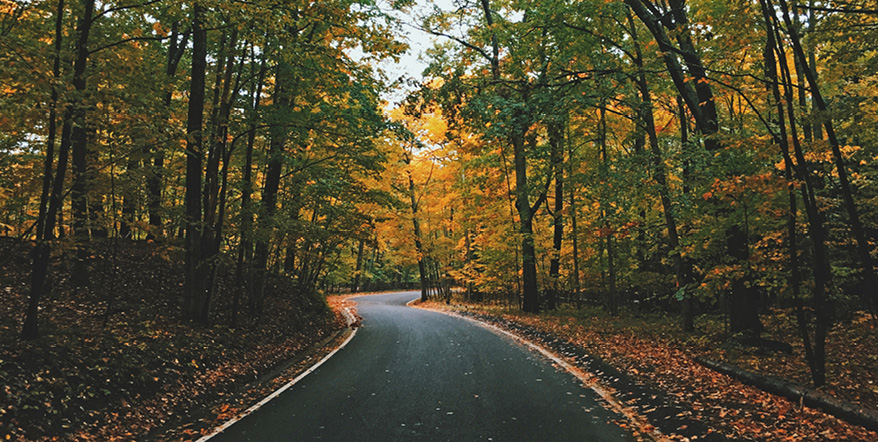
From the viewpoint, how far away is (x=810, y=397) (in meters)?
5.48

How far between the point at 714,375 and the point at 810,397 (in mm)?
1851

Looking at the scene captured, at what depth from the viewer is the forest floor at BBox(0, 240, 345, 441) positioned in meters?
5.03

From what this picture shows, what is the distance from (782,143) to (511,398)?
5.02 m

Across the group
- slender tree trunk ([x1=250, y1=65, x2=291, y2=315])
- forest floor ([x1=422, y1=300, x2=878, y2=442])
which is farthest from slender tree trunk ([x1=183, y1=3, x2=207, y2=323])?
forest floor ([x1=422, y1=300, x2=878, y2=442])

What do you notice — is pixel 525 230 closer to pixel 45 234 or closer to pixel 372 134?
pixel 372 134

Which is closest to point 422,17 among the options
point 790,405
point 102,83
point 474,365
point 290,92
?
point 290,92

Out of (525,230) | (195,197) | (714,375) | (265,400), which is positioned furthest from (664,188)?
(195,197)

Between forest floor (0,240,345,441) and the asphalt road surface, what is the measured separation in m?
0.87

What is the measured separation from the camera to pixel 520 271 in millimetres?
22406

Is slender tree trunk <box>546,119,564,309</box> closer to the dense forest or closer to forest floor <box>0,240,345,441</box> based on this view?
the dense forest

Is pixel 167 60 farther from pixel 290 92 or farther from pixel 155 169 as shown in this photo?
pixel 155 169

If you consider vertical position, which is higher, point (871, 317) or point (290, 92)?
point (290, 92)

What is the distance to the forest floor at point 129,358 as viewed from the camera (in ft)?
16.5

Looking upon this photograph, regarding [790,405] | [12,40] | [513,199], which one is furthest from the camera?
[513,199]
